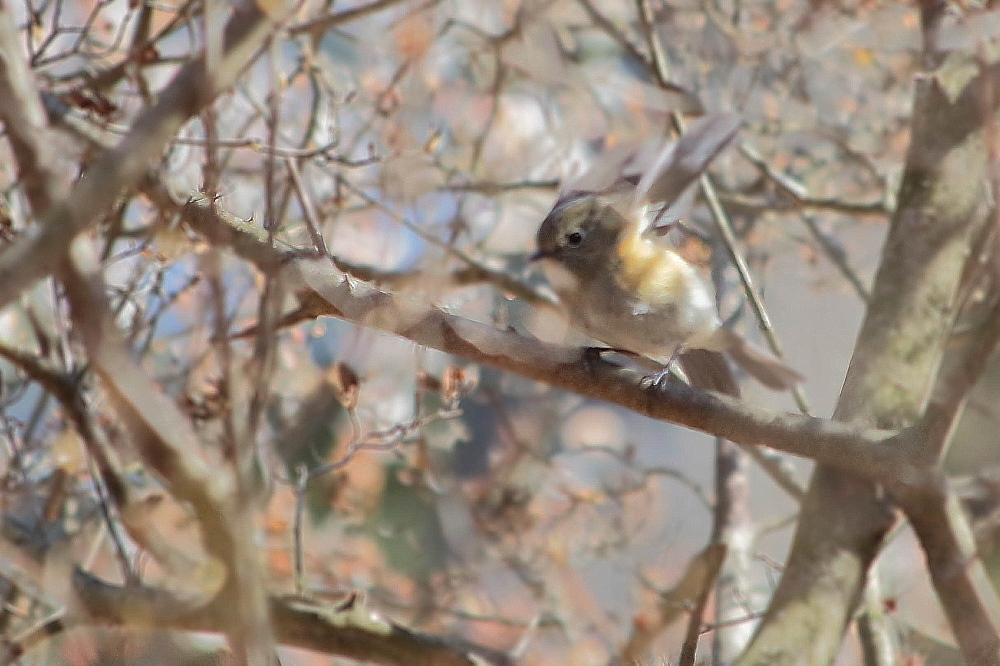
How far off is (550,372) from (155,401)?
838 mm

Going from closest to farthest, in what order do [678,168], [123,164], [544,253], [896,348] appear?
[123,164] → [678,168] → [544,253] → [896,348]

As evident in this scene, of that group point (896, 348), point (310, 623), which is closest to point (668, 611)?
point (896, 348)

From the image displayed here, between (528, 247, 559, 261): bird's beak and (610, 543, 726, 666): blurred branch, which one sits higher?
(528, 247, 559, 261): bird's beak

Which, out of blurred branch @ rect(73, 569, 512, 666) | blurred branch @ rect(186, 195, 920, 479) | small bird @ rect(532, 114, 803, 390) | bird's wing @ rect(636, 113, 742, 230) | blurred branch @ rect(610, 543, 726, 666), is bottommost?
blurred branch @ rect(73, 569, 512, 666)

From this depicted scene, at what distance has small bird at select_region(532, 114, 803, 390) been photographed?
2.20 meters

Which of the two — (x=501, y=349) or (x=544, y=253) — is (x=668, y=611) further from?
(x=501, y=349)

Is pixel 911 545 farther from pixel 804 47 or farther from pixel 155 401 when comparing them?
pixel 155 401

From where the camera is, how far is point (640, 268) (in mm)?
2229

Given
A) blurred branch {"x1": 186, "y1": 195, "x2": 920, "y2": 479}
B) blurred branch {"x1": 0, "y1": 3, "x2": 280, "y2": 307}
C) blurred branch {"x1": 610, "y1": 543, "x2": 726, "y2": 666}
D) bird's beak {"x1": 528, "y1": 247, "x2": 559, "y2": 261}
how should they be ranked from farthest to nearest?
blurred branch {"x1": 610, "y1": 543, "x2": 726, "y2": 666} < bird's beak {"x1": 528, "y1": 247, "x2": 559, "y2": 261} < blurred branch {"x1": 186, "y1": 195, "x2": 920, "y2": 479} < blurred branch {"x1": 0, "y1": 3, "x2": 280, "y2": 307}

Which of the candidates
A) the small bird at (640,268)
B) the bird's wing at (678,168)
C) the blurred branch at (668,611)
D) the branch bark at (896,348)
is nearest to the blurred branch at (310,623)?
the blurred branch at (668,611)

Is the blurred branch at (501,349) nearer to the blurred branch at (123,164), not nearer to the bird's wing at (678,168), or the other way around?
the blurred branch at (123,164)

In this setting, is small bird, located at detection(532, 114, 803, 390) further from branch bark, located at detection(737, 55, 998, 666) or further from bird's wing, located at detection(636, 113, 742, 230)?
branch bark, located at detection(737, 55, 998, 666)

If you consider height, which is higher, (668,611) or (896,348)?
(896,348)

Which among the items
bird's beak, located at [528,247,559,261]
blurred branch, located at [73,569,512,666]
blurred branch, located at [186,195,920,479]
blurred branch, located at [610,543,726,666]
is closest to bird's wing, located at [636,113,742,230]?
bird's beak, located at [528,247,559,261]
